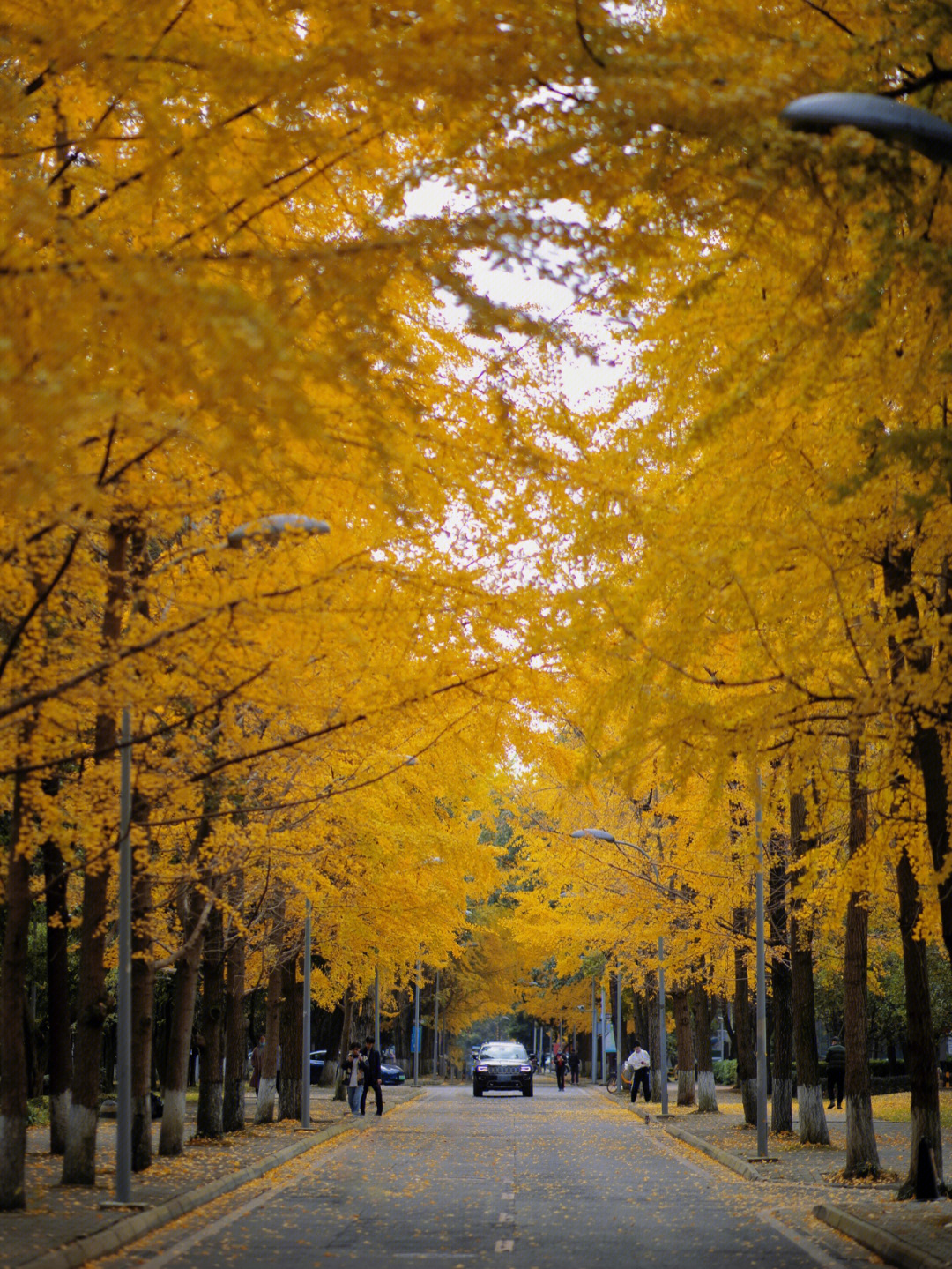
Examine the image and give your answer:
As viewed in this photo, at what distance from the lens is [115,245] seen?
6.08 m

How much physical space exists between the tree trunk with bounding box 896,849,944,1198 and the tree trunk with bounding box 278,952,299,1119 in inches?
641

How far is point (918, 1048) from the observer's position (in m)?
15.2

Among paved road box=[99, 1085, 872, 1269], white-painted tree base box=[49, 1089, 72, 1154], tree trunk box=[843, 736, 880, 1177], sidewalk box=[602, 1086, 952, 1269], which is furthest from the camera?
white-painted tree base box=[49, 1089, 72, 1154]

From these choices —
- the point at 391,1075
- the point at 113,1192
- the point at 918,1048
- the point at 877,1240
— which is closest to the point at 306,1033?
the point at 113,1192

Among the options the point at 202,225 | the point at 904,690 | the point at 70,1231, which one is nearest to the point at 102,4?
the point at 202,225

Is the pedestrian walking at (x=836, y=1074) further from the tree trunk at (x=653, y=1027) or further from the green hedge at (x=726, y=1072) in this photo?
the green hedge at (x=726, y=1072)

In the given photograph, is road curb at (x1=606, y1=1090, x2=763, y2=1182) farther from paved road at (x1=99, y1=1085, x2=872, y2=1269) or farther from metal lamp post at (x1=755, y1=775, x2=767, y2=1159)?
metal lamp post at (x1=755, y1=775, x2=767, y2=1159)

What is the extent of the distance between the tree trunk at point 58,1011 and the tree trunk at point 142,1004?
112cm

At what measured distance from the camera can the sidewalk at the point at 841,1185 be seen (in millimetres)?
11703

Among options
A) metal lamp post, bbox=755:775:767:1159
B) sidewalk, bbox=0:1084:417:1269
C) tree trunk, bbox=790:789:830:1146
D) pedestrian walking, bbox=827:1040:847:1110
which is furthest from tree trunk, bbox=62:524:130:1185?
pedestrian walking, bbox=827:1040:847:1110

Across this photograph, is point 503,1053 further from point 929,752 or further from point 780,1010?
point 929,752

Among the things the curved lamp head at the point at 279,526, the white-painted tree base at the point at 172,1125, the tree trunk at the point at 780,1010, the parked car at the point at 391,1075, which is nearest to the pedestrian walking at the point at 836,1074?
the tree trunk at the point at 780,1010

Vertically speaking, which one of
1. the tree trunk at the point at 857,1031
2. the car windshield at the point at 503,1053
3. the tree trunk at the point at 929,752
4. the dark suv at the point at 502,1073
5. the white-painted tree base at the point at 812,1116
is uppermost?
the tree trunk at the point at 929,752

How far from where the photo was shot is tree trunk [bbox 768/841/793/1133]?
967 inches
